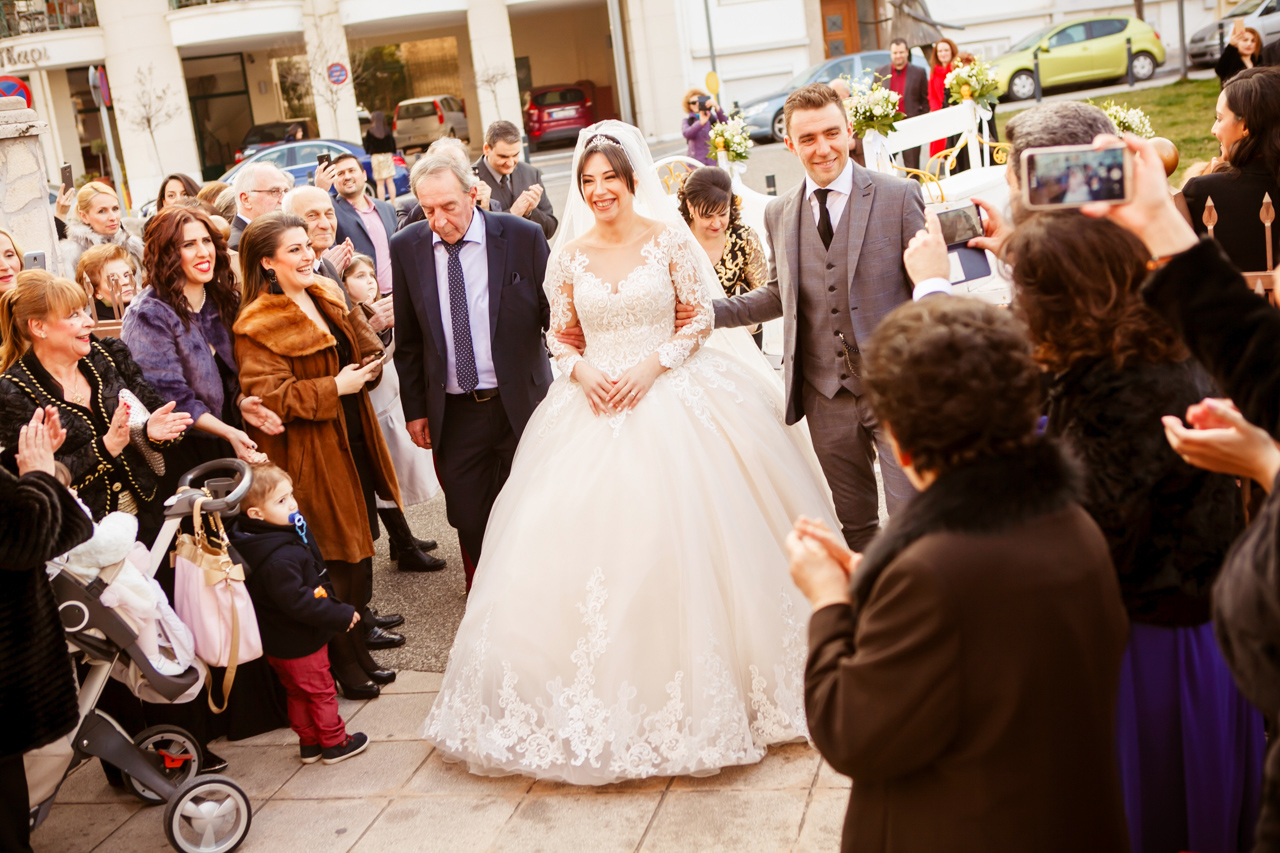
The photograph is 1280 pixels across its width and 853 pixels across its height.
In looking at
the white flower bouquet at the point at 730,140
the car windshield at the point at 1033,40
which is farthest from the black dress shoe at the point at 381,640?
the car windshield at the point at 1033,40

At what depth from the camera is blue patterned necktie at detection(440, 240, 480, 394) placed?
464 cm

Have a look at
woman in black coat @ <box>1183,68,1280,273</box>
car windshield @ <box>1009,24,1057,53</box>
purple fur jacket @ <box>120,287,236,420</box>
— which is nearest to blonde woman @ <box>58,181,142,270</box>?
purple fur jacket @ <box>120,287,236,420</box>

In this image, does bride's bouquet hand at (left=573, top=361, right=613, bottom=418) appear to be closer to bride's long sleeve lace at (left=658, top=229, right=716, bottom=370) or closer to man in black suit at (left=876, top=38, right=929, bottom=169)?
bride's long sleeve lace at (left=658, top=229, right=716, bottom=370)

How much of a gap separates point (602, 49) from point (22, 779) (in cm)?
3313

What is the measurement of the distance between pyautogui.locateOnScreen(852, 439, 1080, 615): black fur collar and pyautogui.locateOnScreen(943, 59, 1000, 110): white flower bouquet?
8049 millimetres

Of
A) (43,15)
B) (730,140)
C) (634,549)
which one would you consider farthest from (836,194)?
(43,15)

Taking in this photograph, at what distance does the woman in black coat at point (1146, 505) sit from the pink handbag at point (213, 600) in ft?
8.46

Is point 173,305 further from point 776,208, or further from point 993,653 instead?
point 993,653

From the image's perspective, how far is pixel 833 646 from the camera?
5.77 ft

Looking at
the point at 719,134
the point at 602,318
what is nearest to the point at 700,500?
the point at 602,318

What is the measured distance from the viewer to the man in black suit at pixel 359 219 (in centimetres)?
685

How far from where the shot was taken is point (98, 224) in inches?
263

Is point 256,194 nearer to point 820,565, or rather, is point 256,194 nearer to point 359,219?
point 359,219

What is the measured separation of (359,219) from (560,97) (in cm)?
2219
